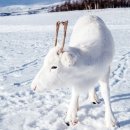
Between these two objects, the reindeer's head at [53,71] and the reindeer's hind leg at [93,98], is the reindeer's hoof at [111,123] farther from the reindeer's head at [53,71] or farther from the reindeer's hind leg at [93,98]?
the reindeer's hind leg at [93,98]

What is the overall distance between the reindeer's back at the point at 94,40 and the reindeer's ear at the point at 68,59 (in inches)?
13.8

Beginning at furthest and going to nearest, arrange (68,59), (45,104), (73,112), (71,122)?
1. (45,104)
2. (73,112)
3. (71,122)
4. (68,59)

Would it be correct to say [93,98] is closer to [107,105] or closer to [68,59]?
[107,105]

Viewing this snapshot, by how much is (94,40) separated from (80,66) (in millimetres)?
744

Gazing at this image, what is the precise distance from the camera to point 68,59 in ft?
16.2

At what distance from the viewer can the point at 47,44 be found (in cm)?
1530

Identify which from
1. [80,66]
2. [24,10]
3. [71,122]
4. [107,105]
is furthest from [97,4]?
[80,66]

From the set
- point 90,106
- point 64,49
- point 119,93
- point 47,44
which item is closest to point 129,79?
point 119,93

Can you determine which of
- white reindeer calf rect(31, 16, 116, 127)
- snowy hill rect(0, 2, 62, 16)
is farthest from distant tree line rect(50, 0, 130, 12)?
white reindeer calf rect(31, 16, 116, 127)

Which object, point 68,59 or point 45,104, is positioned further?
point 45,104

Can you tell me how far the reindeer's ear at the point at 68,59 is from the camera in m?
4.92

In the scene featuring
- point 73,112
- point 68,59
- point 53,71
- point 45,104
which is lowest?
point 45,104

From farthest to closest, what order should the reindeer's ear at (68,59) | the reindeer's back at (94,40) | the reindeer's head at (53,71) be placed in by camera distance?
the reindeer's back at (94,40)
the reindeer's head at (53,71)
the reindeer's ear at (68,59)

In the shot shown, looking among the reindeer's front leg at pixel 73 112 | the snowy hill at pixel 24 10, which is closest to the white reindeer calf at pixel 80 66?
the reindeer's front leg at pixel 73 112
